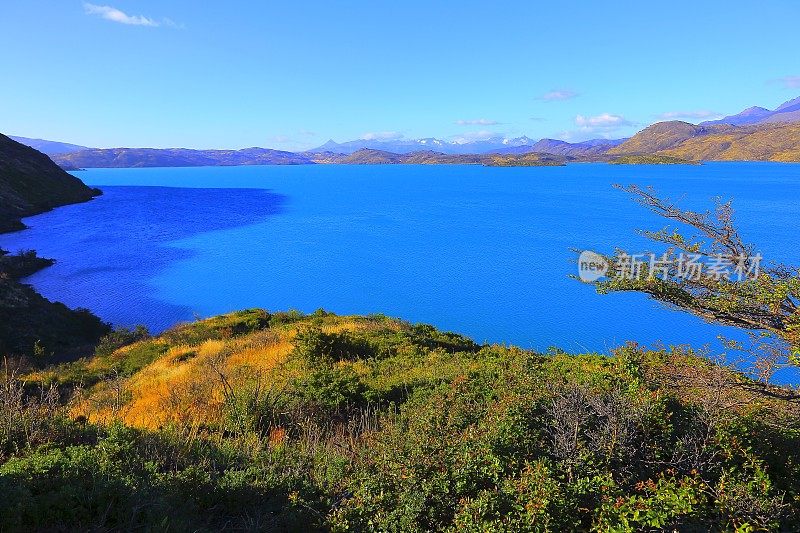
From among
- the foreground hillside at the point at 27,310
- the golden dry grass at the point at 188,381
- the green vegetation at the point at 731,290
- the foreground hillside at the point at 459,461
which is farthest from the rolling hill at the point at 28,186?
the green vegetation at the point at 731,290

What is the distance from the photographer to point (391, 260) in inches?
1599

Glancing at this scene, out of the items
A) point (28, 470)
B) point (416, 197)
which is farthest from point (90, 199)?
point (28, 470)

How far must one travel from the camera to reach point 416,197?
9075cm

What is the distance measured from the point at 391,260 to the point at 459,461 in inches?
1431

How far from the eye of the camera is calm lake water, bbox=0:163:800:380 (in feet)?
85.8

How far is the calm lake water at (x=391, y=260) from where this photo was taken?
2616cm

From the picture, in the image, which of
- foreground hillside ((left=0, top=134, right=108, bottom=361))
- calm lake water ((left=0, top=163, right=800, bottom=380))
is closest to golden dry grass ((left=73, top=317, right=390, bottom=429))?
foreground hillside ((left=0, top=134, right=108, bottom=361))

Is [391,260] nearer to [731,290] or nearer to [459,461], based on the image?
[731,290]

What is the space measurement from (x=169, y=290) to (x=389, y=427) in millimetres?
30684

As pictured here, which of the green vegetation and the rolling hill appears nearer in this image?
the green vegetation

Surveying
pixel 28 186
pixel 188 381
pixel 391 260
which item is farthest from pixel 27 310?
pixel 28 186

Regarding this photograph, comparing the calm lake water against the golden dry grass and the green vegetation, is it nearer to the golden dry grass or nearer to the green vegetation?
the green vegetation

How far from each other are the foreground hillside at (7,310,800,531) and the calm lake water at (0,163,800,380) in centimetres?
281

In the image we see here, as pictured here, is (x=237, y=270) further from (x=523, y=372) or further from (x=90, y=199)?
(x=90, y=199)
